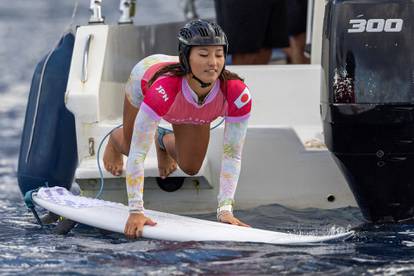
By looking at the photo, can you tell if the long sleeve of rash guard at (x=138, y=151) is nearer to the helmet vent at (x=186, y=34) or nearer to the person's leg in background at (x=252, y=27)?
the helmet vent at (x=186, y=34)

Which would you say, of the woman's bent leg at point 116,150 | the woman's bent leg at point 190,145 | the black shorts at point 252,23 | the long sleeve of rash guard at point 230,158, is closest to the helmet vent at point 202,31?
the long sleeve of rash guard at point 230,158

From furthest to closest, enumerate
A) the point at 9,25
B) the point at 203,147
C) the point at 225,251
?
the point at 9,25 < the point at 203,147 < the point at 225,251

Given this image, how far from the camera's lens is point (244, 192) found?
6578 mm

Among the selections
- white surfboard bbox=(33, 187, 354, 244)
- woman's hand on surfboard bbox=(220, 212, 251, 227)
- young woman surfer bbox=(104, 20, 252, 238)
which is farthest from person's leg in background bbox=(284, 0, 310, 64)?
woman's hand on surfboard bbox=(220, 212, 251, 227)

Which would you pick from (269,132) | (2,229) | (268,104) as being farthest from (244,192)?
(2,229)

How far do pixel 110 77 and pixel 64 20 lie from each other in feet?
49.6

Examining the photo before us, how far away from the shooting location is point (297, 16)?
8.84 metres

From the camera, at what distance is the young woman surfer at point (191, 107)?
219 inches

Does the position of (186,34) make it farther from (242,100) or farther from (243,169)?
(243,169)

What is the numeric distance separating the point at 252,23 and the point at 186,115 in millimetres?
2090

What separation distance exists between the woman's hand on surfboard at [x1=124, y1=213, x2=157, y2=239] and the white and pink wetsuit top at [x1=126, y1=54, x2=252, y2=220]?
0.04 metres

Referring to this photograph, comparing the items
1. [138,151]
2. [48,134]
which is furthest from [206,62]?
[48,134]

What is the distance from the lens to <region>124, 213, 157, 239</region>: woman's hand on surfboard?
564 centimetres

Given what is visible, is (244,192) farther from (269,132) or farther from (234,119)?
(234,119)
